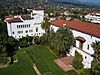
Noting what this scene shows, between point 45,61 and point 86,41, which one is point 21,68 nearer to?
point 45,61

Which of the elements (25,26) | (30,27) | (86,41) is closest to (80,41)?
(86,41)

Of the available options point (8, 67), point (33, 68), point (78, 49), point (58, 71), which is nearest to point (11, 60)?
point (8, 67)

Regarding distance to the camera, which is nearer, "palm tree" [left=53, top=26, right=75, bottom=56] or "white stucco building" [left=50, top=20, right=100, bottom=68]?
"white stucco building" [left=50, top=20, right=100, bottom=68]

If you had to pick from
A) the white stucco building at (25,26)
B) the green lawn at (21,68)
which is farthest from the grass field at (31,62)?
the white stucco building at (25,26)

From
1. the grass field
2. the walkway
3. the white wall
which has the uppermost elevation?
the white wall

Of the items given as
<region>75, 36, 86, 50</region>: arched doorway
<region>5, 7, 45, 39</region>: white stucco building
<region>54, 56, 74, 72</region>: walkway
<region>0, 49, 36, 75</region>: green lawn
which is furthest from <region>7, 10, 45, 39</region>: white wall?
<region>75, 36, 86, 50</region>: arched doorway

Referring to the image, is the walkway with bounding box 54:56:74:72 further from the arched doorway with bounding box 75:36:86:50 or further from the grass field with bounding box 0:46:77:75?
the arched doorway with bounding box 75:36:86:50

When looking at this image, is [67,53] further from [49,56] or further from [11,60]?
[11,60]

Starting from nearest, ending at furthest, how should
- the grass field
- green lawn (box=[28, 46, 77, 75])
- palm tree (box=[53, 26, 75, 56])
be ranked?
green lawn (box=[28, 46, 77, 75])
the grass field
palm tree (box=[53, 26, 75, 56])
